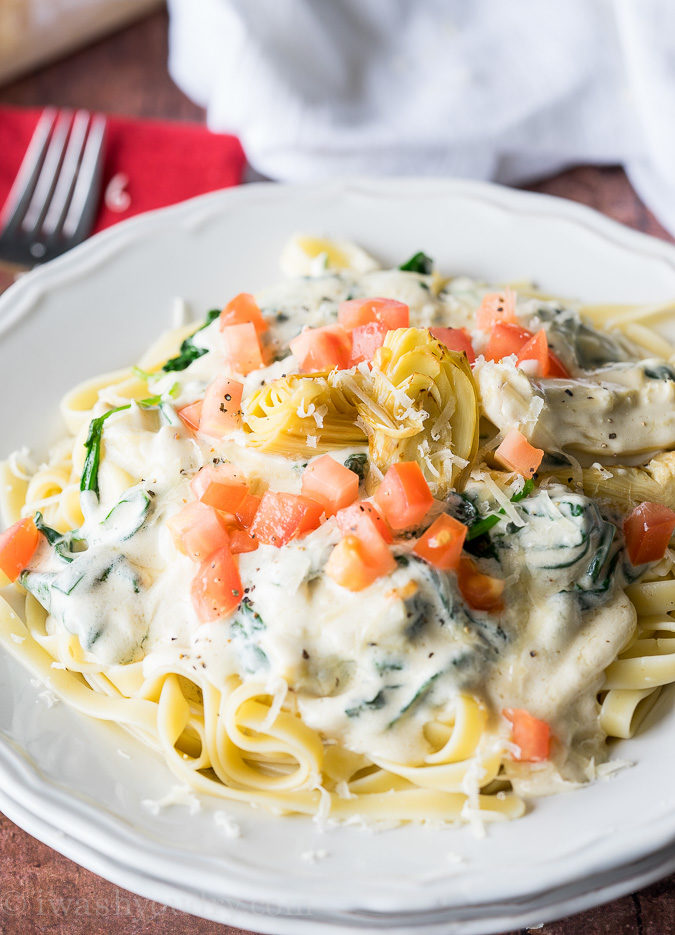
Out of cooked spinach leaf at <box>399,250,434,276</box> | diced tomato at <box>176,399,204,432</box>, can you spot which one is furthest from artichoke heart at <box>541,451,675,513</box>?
cooked spinach leaf at <box>399,250,434,276</box>

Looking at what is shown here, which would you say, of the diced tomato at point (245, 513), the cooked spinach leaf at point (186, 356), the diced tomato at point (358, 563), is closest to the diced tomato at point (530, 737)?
the diced tomato at point (358, 563)

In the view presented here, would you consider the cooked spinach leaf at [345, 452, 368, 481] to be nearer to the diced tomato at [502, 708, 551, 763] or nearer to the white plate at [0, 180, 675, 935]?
the diced tomato at [502, 708, 551, 763]

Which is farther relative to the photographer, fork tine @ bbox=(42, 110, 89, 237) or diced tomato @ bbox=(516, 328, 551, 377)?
fork tine @ bbox=(42, 110, 89, 237)

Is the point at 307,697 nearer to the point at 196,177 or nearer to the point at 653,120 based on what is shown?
the point at 196,177

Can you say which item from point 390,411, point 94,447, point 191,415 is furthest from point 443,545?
point 94,447

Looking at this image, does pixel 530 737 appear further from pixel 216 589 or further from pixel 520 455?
pixel 216 589

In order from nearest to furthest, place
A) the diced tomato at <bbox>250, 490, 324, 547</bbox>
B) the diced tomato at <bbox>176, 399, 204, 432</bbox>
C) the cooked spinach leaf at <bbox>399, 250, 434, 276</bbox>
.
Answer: the diced tomato at <bbox>250, 490, 324, 547</bbox>, the diced tomato at <bbox>176, 399, 204, 432</bbox>, the cooked spinach leaf at <bbox>399, 250, 434, 276</bbox>

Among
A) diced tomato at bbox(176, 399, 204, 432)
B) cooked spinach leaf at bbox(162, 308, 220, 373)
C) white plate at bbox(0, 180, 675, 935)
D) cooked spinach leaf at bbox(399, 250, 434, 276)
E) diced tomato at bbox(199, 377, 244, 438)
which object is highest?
diced tomato at bbox(199, 377, 244, 438)
